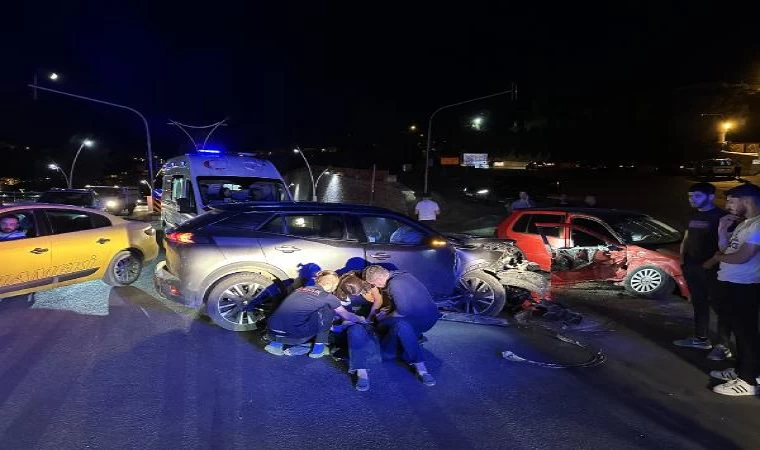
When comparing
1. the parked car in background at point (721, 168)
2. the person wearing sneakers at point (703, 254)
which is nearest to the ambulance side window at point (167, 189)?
the person wearing sneakers at point (703, 254)

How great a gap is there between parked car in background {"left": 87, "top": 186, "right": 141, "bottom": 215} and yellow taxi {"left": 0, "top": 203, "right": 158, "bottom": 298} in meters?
15.9

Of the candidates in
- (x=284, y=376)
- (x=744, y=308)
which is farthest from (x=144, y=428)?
(x=744, y=308)

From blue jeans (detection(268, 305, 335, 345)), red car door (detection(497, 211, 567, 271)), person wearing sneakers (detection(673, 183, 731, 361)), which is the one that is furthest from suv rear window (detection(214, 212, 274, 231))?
person wearing sneakers (detection(673, 183, 731, 361))

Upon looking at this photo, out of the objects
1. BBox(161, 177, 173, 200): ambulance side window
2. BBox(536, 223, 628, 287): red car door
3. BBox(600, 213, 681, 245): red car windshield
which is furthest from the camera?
BBox(161, 177, 173, 200): ambulance side window

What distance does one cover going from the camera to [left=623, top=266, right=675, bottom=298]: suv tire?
325 inches

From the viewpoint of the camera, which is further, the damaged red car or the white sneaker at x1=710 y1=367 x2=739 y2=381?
the damaged red car

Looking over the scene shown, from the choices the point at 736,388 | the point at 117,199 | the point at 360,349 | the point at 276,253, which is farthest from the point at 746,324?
the point at 117,199

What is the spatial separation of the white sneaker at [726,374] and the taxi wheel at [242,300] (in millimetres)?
4817

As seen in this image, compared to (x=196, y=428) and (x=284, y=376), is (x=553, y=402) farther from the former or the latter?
(x=196, y=428)

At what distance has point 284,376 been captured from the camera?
4812mm

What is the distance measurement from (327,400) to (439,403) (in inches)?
38.5

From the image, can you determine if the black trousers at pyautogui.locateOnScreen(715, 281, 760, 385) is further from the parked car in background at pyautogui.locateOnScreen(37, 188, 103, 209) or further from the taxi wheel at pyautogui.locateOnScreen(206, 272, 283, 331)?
the parked car in background at pyautogui.locateOnScreen(37, 188, 103, 209)

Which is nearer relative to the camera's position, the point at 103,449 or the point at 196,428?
the point at 103,449

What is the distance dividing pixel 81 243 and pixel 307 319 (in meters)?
4.54
